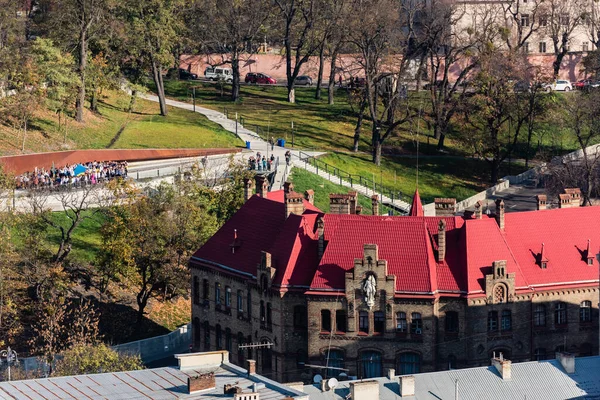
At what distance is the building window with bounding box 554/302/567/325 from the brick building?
0.11 meters

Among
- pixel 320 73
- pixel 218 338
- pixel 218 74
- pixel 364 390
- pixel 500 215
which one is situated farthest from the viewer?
pixel 218 74

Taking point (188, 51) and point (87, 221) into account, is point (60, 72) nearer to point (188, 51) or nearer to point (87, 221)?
point (87, 221)

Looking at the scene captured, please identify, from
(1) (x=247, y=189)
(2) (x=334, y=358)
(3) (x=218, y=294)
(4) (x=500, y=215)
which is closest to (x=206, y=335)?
(3) (x=218, y=294)

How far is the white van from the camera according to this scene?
191375 mm

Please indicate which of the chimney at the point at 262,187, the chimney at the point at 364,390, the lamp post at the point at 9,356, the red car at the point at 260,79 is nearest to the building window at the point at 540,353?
the chimney at the point at 262,187

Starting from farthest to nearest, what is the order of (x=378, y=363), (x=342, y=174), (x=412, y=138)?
(x=412, y=138) → (x=342, y=174) → (x=378, y=363)

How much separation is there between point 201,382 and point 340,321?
20.2 m

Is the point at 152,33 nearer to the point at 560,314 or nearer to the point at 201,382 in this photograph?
the point at 560,314

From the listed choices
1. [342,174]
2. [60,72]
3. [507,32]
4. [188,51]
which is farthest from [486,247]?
[188,51]

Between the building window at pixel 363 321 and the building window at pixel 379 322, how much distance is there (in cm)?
43

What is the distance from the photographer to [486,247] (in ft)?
346

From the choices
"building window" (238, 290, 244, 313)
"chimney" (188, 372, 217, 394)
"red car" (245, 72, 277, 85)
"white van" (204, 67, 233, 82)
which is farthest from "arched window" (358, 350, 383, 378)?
"red car" (245, 72, 277, 85)

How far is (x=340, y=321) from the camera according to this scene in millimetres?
103000

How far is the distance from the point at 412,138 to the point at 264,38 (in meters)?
29.6
